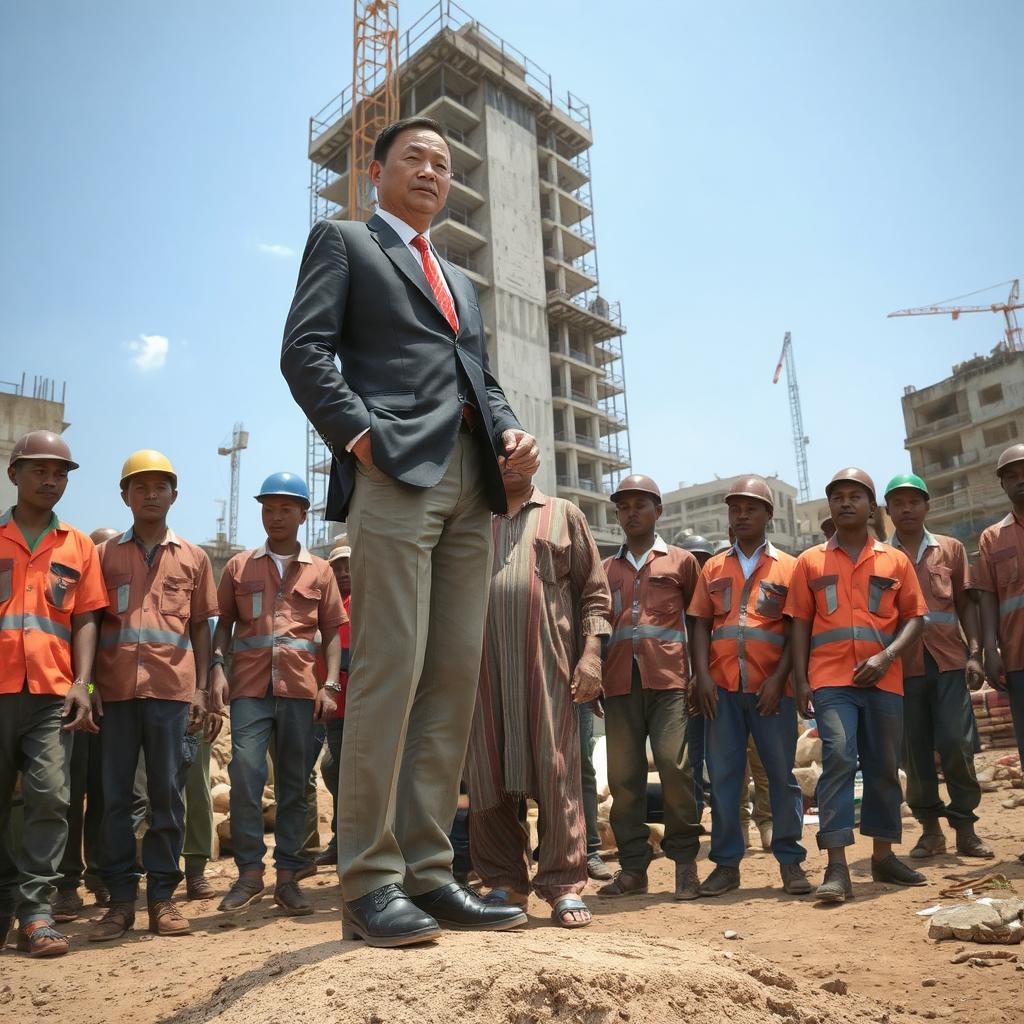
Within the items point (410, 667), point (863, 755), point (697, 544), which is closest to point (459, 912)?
point (410, 667)

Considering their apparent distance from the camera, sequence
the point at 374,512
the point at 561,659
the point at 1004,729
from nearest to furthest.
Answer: the point at 374,512, the point at 561,659, the point at 1004,729

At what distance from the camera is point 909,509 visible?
21.9 feet

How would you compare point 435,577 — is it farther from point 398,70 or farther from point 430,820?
point 398,70

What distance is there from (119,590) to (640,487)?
3.26 metres

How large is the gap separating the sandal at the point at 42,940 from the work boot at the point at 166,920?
0.56 m

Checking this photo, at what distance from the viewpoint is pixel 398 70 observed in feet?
169

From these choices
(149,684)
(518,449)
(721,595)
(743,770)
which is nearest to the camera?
(518,449)

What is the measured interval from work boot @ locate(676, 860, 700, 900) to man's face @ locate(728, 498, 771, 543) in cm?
199

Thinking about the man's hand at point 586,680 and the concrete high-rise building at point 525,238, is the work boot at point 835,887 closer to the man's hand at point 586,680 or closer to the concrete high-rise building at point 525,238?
the man's hand at point 586,680

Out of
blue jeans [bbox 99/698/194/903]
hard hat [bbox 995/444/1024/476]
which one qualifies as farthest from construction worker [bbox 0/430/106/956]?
hard hat [bbox 995/444/1024/476]

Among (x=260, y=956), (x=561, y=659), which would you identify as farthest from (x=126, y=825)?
(x=561, y=659)

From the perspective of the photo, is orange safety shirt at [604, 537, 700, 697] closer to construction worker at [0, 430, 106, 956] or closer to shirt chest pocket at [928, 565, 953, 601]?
shirt chest pocket at [928, 565, 953, 601]

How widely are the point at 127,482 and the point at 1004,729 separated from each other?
1380 cm

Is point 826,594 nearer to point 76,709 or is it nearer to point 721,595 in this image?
point 721,595
